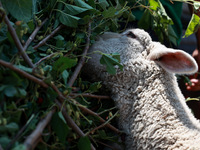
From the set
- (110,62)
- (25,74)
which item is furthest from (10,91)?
(110,62)

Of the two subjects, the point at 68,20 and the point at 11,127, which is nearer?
the point at 11,127

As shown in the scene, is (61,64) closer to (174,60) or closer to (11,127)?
(11,127)

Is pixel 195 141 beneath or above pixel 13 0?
beneath

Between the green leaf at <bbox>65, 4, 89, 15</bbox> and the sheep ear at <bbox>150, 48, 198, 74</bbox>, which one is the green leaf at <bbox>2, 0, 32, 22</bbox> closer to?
the green leaf at <bbox>65, 4, 89, 15</bbox>

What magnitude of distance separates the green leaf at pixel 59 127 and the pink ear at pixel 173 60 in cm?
61

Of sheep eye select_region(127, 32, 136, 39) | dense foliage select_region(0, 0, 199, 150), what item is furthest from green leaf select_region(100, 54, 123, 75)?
sheep eye select_region(127, 32, 136, 39)

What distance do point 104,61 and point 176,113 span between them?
1.33 ft

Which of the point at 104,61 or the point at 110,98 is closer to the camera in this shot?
the point at 104,61

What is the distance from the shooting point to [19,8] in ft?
2.82

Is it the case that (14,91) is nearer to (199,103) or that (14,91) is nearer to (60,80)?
(60,80)

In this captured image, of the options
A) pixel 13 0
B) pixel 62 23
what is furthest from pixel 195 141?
pixel 13 0

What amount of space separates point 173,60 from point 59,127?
66cm

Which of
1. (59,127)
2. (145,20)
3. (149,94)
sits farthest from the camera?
(145,20)

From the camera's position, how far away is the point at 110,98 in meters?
1.17
